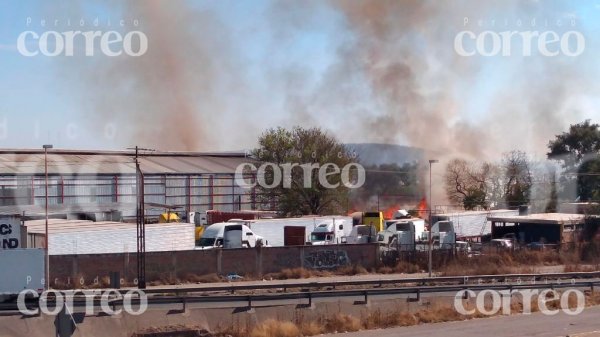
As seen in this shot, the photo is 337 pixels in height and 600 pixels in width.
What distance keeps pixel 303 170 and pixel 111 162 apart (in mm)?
16252

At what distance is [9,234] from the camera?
29844mm

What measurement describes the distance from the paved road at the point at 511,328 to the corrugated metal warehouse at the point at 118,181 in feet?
112

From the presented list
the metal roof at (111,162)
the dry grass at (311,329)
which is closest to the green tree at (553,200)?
the metal roof at (111,162)

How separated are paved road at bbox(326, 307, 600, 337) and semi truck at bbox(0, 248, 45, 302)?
10300mm

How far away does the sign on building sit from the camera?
29.7 meters

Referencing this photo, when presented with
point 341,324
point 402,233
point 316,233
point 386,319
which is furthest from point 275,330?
point 402,233

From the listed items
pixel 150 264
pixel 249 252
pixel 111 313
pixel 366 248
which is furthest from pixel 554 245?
pixel 111 313

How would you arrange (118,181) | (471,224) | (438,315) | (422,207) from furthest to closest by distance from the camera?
1. (422,207)
2. (118,181)
3. (471,224)
4. (438,315)

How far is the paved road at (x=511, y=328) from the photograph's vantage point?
870 inches

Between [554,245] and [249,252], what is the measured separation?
20725 millimetres

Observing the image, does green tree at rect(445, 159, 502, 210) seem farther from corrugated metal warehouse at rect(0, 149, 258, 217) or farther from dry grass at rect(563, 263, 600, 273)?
dry grass at rect(563, 263, 600, 273)

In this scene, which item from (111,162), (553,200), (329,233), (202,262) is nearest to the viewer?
(202,262)

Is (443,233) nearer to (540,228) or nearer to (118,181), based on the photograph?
(540,228)

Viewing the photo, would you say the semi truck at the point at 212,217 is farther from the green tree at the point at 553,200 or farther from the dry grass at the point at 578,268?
the green tree at the point at 553,200
